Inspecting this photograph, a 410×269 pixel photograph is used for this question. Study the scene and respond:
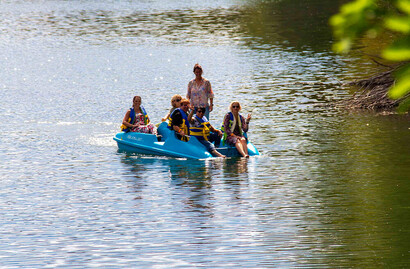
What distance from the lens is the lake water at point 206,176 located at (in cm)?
806

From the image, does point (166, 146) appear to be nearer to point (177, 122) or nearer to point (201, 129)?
point (177, 122)

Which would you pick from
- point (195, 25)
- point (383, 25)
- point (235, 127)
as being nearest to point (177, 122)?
point (235, 127)

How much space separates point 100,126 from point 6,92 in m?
8.13

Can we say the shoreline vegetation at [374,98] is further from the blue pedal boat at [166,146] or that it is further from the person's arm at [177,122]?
the person's arm at [177,122]

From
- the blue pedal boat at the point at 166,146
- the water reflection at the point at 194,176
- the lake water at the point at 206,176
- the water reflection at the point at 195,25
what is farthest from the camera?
the water reflection at the point at 195,25

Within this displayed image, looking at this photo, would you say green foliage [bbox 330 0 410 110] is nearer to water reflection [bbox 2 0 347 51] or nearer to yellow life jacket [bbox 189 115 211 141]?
yellow life jacket [bbox 189 115 211 141]

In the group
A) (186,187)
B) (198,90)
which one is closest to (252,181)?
(186,187)

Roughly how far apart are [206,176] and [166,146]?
7.51 ft

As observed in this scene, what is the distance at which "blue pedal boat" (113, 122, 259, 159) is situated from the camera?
1429 cm

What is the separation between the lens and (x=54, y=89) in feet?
87.2

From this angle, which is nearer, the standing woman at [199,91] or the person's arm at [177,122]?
the person's arm at [177,122]

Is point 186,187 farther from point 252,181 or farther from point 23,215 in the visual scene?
point 23,215

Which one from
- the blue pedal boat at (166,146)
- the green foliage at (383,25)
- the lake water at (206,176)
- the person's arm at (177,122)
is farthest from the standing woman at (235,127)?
the green foliage at (383,25)

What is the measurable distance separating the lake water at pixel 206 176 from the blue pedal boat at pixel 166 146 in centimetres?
31
